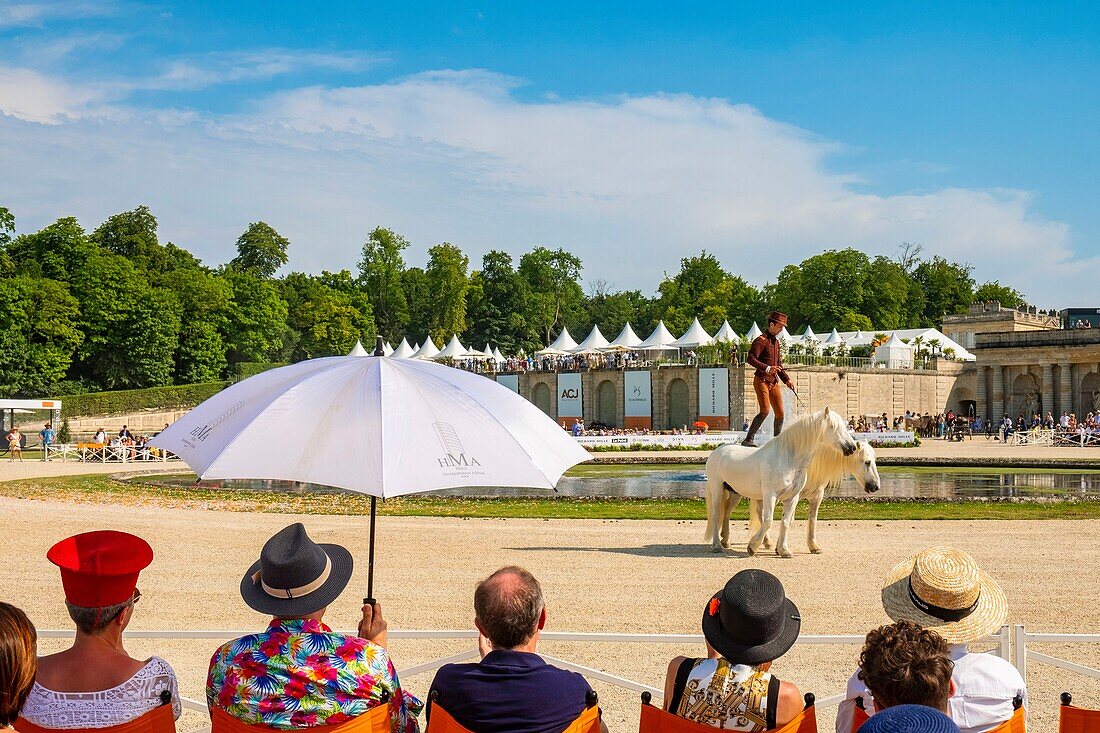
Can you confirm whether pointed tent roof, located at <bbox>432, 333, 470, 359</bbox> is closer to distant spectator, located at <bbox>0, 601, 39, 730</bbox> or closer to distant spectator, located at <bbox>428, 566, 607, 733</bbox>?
distant spectator, located at <bbox>428, 566, 607, 733</bbox>

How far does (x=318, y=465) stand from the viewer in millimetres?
5102

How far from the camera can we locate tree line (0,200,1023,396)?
70875 millimetres

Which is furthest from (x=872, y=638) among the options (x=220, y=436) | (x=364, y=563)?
(x=364, y=563)

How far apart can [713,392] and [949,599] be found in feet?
170

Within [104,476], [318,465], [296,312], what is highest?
[296,312]

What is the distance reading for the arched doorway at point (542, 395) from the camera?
65.1m

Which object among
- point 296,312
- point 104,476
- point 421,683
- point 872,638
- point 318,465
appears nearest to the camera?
point 872,638

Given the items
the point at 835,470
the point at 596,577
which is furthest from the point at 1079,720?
the point at 835,470

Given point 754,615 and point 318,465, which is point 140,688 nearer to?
point 318,465

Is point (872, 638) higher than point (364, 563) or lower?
higher

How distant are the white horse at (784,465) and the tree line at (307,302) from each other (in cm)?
6177

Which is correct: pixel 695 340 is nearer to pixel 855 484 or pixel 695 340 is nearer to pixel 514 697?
pixel 855 484

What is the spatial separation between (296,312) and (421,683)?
9232 centimetres

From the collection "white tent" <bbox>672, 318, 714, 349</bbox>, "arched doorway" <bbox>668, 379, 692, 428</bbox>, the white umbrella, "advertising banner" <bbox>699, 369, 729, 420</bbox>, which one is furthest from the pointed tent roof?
the white umbrella
